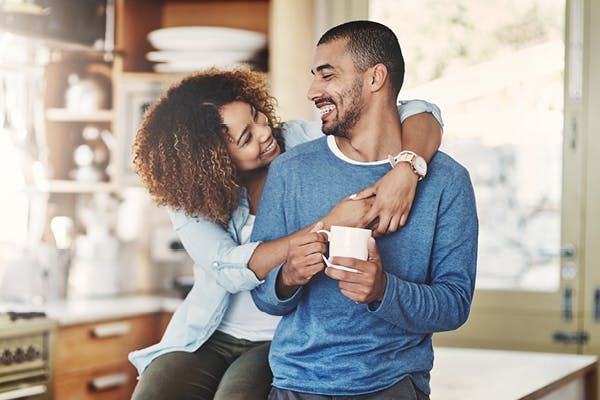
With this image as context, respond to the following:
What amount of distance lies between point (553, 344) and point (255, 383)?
6.23ft

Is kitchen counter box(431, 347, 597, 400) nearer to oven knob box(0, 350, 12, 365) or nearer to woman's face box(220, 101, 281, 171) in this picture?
woman's face box(220, 101, 281, 171)

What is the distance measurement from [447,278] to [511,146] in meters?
1.97

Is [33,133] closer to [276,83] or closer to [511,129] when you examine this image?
[276,83]

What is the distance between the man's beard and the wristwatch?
0.09 m

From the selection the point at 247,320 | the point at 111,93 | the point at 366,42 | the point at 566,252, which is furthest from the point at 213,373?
the point at 111,93

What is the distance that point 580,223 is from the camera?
337 cm

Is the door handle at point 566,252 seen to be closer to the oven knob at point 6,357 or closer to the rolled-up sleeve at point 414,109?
the rolled-up sleeve at point 414,109

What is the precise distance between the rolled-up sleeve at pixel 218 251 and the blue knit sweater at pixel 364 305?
6cm

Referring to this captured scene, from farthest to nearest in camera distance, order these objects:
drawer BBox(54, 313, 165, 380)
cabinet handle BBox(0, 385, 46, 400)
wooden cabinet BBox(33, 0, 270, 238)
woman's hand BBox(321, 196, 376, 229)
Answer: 1. wooden cabinet BBox(33, 0, 270, 238)
2. drawer BBox(54, 313, 165, 380)
3. cabinet handle BBox(0, 385, 46, 400)
4. woman's hand BBox(321, 196, 376, 229)

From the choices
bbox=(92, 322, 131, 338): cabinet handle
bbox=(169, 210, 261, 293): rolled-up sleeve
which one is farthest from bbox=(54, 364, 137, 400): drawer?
bbox=(169, 210, 261, 293): rolled-up sleeve

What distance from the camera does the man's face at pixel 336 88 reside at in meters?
1.63

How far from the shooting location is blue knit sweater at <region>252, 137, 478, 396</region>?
1589 millimetres

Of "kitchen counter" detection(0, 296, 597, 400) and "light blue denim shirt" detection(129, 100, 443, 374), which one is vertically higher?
"light blue denim shirt" detection(129, 100, 443, 374)

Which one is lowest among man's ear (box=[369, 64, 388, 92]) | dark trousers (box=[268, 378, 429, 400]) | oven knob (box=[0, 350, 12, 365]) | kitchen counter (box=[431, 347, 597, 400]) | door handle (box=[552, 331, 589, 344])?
oven knob (box=[0, 350, 12, 365])
